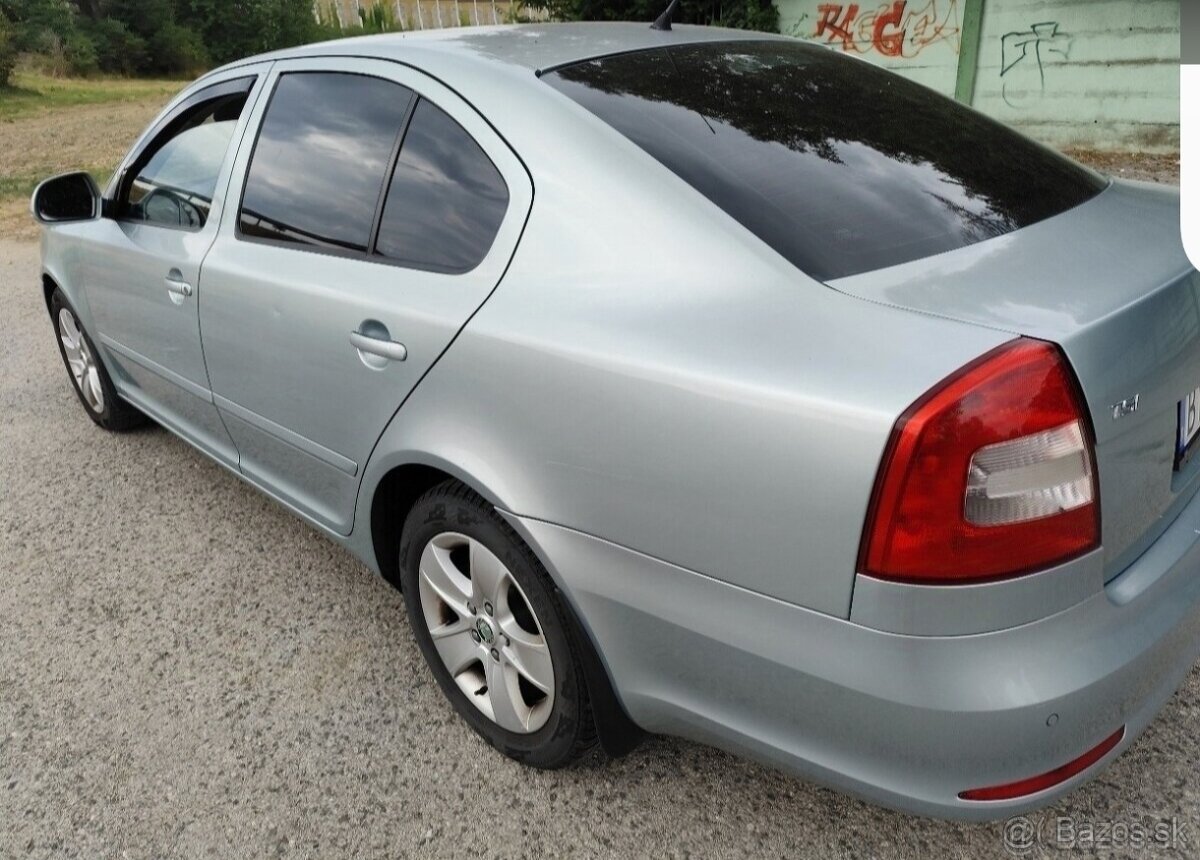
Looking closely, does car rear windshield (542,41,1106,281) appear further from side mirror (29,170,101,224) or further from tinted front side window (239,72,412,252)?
side mirror (29,170,101,224)

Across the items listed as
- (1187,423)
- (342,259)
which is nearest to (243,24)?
(342,259)

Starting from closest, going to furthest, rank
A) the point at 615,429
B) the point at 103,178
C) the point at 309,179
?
the point at 615,429, the point at 309,179, the point at 103,178

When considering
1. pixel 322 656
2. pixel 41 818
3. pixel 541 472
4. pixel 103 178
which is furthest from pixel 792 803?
pixel 103 178

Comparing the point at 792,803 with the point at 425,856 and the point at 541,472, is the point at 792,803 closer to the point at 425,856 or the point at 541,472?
the point at 425,856

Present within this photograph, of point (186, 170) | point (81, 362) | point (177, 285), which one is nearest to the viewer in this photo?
point (177, 285)

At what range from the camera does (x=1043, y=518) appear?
1376mm

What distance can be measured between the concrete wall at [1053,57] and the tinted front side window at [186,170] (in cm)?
804

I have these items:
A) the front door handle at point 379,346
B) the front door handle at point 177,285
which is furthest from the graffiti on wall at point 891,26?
the front door handle at point 379,346

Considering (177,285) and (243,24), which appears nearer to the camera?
(177,285)

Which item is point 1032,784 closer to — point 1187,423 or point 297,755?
point 1187,423

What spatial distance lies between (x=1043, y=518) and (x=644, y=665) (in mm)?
735

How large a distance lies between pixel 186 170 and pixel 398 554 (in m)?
1.62

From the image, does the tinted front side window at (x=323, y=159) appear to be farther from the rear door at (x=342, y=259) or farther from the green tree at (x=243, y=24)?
the green tree at (x=243, y=24)

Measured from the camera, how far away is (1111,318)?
55.8 inches
